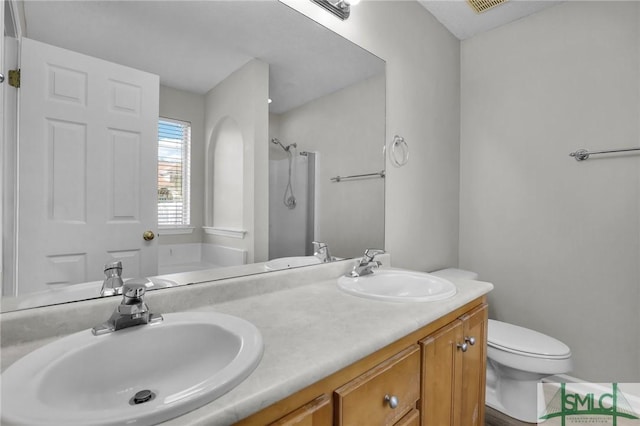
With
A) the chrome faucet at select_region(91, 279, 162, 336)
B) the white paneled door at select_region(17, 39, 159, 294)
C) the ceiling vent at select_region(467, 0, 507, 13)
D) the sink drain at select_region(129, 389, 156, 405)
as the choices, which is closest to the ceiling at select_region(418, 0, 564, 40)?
the ceiling vent at select_region(467, 0, 507, 13)

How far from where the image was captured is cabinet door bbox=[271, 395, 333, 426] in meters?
0.58

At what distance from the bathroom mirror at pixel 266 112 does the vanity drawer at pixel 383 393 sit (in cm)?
57

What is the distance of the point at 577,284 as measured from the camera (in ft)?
6.19

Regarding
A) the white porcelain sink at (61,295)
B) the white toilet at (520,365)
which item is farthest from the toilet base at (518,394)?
the white porcelain sink at (61,295)

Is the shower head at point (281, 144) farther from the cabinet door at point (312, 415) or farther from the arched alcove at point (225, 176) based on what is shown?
the cabinet door at point (312, 415)

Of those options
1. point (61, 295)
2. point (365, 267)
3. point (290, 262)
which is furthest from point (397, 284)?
point (61, 295)

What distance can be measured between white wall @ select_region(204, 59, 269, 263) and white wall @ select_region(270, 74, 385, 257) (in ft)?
0.42

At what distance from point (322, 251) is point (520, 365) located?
1.15 meters

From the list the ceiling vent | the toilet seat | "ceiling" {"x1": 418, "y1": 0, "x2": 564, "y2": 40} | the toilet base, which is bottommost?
the toilet base

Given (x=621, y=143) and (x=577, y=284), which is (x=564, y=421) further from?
(x=621, y=143)

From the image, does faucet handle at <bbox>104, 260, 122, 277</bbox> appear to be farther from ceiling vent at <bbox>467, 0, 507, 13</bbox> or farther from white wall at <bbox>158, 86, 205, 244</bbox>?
ceiling vent at <bbox>467, 0, 507, 13</bbox>

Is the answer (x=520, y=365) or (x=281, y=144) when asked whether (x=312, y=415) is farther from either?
(x=520, y=365)

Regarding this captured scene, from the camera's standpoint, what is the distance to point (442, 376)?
101 centimetres

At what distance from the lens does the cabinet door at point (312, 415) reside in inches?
22.7
